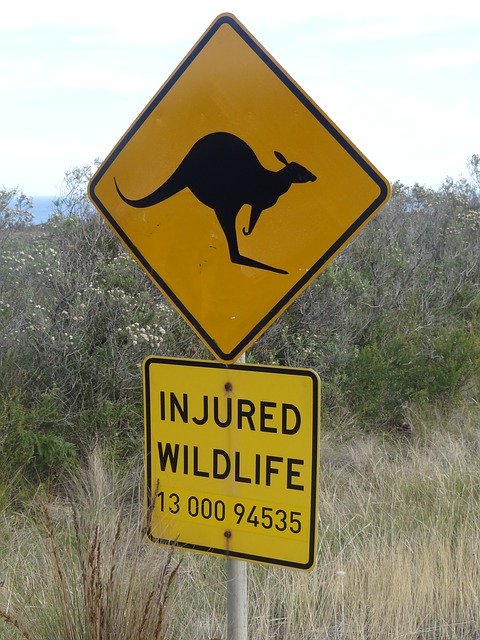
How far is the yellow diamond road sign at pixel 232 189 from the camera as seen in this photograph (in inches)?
89.7

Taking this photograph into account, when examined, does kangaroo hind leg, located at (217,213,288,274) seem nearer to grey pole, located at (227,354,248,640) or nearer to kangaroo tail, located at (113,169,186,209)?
kangaroo tail, located at (113,169,186,209)

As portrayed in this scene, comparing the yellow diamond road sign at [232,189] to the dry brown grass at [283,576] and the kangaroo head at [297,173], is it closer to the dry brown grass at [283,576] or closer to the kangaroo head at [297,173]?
the kangaroo head at [297,173]

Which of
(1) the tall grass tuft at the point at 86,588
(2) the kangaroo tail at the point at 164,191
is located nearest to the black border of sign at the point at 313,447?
(1) the tall grass tuft at the point at 86,588

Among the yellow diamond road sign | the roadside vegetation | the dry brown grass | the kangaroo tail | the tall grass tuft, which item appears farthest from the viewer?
the roadside vegetation

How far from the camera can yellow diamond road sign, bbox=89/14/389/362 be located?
228 cm

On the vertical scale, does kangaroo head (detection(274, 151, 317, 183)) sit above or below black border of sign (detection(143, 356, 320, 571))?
above

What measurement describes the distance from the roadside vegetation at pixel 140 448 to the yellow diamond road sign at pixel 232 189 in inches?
36.6

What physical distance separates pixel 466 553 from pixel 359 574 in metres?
0.75

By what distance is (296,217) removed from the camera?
2311 mm

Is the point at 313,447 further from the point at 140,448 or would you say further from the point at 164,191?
the point at 140,448

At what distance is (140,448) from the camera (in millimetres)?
6422

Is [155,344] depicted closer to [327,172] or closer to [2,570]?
[2,570]

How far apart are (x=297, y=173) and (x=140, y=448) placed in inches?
178

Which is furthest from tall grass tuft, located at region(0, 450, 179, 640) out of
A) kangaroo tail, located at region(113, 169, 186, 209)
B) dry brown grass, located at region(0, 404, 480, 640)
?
kangaroo tail, located at region(113, 169, 186, 209)
